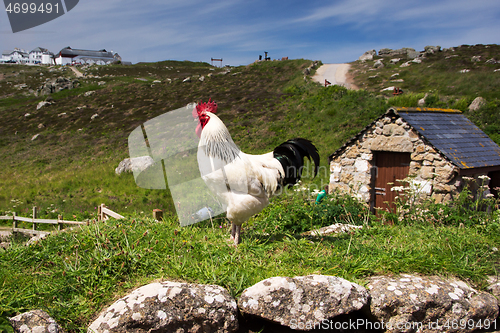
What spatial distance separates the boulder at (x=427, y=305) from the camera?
4.01 m

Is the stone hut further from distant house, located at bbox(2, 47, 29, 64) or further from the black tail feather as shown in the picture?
distant house, located at bbox(2, 47, 29, 64)

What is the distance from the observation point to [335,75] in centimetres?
4169

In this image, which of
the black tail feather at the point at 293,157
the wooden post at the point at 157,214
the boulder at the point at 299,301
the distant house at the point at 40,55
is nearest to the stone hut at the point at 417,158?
the black tail feather at the point at 293,157

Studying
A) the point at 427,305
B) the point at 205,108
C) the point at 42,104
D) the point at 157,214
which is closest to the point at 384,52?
the point at 42,104

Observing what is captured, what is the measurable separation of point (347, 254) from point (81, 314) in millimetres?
3783

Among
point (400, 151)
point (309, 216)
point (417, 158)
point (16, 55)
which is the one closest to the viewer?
point (309, 216)

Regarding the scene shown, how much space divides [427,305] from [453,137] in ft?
23.4

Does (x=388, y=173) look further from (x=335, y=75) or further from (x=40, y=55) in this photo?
(x=40, y=55)

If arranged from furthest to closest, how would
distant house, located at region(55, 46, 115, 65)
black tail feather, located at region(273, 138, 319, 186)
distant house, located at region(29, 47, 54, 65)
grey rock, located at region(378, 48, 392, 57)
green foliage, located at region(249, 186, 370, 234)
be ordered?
distant house, located at region(29, 47, 54, 65)
distant house, located at region(55, 46, 115, 65)
grey rock, located at region(378, 48, 392, 57)
green foliage, located at region(249, 186, 370, 234)
black tail feather, located at region(273, 138, 319, 186)

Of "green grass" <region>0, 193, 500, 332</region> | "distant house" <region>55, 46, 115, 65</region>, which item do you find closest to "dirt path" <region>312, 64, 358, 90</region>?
"green grass" <region>0, 193, 500, 332</region>

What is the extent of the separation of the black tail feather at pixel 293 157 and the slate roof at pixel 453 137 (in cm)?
457

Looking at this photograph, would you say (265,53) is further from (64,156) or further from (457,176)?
(457,176)

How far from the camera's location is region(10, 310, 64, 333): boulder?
3.18 meters

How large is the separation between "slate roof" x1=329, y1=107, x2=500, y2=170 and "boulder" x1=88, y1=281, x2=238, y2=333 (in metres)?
7.50
